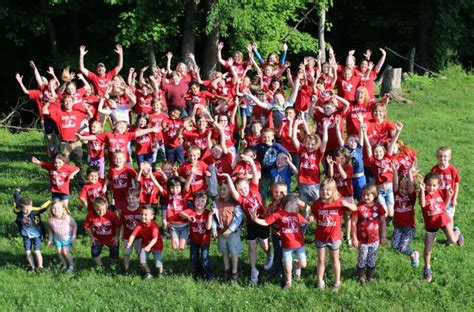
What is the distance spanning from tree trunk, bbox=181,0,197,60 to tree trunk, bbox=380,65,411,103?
7417 millimetres

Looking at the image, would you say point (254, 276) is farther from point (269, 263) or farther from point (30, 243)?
point (30, 243)

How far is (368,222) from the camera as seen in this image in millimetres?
9188

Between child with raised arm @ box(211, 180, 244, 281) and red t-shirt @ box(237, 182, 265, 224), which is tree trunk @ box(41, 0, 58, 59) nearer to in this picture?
child with raised arm @ box(211, 180, 244, 281)

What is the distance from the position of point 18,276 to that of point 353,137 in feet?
19.5

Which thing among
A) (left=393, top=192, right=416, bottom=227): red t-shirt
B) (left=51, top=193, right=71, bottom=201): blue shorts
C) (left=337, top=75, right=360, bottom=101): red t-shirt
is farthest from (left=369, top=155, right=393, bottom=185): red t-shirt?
(left=51, top=193, right=71, bottom=201): blue shorts

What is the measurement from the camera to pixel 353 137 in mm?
10977

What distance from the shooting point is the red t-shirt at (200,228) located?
9657 mm

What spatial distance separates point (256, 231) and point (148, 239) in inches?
65.2

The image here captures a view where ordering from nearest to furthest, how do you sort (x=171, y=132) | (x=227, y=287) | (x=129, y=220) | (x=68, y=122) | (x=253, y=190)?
(x=227, y=287) → (x=253, y=190) → (x=129, y=220) → (x=171, y=132) → (x=68, y=122)

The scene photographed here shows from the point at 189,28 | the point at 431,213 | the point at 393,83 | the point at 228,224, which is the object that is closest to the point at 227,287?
the point at 228,224

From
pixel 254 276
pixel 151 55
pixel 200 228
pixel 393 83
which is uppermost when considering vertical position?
pixel 151 55

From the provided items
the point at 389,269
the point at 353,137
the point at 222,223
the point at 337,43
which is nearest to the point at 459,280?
the point at 389,269

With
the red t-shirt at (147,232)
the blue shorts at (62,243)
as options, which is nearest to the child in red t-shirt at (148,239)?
the red t-shirt at (147,232)

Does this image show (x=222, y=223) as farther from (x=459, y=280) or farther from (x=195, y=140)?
(x=459, y=280)
